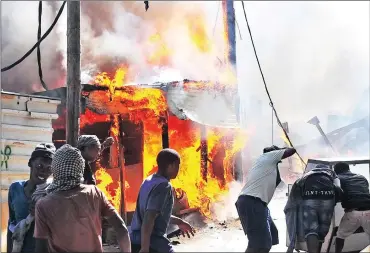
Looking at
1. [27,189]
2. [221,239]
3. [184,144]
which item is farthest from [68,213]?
[184,144]

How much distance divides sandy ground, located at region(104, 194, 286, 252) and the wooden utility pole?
362 cm

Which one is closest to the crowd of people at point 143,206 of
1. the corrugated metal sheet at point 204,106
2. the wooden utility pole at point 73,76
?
the wooden utility pole at point 73,76

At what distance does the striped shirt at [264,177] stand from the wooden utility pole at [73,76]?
7.10ft

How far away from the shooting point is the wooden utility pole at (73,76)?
16.4 ft

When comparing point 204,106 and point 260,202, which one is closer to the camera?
point 260,202

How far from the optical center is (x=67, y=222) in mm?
2963

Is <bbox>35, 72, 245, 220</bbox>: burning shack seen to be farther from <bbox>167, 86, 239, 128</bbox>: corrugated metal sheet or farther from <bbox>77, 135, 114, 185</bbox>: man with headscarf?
<bbox>77, 135, 114, 185</bbox>: man with headscarf

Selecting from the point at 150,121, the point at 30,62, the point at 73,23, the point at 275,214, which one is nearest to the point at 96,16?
the point at 30,62

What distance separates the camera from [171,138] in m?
11.3

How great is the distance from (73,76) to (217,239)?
19.2 ft

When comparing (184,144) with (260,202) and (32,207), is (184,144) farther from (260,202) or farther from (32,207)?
(32,207)

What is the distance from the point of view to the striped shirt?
5203 mm

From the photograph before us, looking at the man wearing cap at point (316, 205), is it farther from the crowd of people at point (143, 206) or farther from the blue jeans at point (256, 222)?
the blue jeans at point (256, 222)

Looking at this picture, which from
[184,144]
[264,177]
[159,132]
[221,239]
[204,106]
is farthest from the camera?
[204,106]
